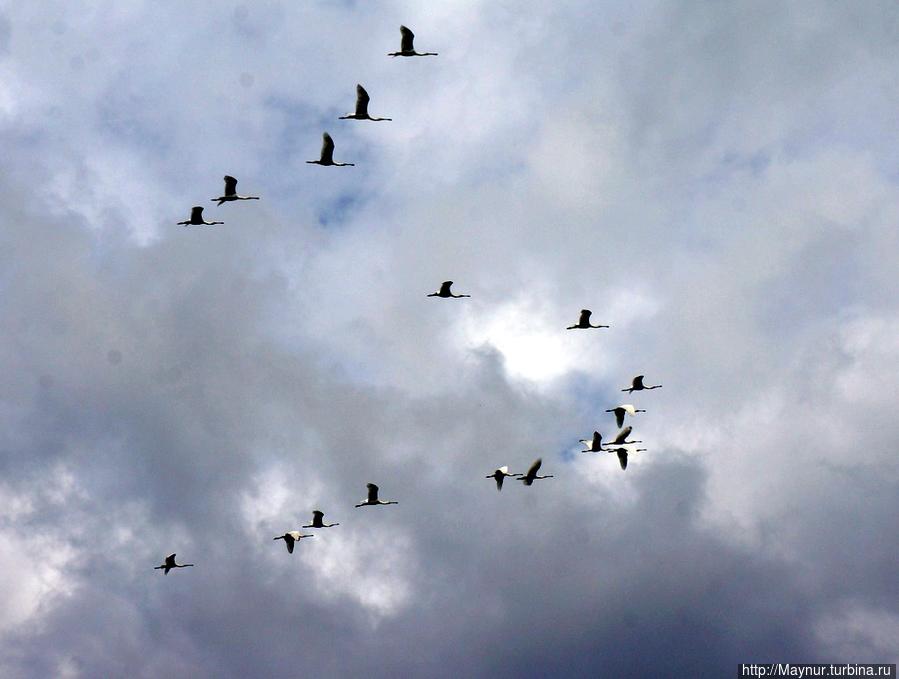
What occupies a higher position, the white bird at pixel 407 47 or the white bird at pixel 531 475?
the white bird at pixel 407 47

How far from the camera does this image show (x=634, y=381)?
15212cm

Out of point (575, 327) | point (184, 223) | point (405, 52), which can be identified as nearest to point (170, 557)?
point (184, 223)

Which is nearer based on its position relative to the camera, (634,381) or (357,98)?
(357,98)

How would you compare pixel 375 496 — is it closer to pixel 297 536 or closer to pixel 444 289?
pixel 297 536

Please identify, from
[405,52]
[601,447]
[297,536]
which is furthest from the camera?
[297,536]

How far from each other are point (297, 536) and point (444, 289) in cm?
3315

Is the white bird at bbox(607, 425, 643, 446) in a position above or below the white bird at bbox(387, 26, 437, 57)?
below

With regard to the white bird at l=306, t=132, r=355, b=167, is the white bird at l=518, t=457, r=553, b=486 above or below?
below

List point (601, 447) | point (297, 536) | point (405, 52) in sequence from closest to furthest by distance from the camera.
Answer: point (405, 52)
point (601, 447)
point (297, 536)

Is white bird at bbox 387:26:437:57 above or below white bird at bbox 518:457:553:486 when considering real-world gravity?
above

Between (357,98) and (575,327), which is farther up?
(357,98)

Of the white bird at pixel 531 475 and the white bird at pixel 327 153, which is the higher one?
the white bird at pixel 327 153

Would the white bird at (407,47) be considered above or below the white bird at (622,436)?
Result: above

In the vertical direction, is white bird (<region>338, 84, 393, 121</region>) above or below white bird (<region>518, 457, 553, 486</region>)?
above
